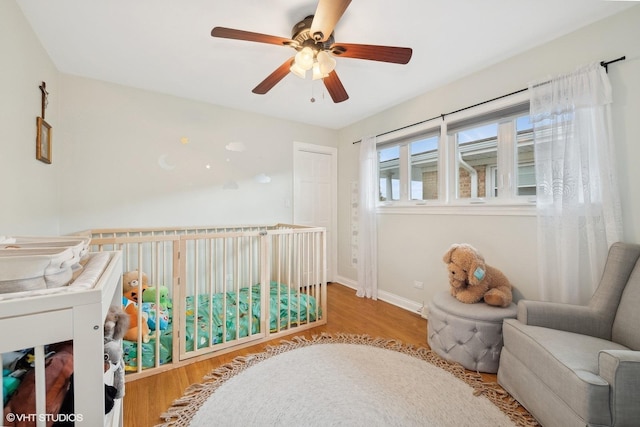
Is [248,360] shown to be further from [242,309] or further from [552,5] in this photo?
[552,5]

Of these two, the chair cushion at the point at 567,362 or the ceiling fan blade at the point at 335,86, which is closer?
the chair cushion at the point at 567,362

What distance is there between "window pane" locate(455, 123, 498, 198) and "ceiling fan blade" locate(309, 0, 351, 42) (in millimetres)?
1719

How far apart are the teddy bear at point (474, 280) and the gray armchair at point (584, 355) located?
0.96ft

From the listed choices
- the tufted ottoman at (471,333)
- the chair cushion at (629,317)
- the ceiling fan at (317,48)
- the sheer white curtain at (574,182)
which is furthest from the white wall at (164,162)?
the chair cushion at (629,317)

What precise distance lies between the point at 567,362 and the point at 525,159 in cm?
157

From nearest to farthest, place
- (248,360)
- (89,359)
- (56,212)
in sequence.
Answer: (89,359), (248,360), (56,212)

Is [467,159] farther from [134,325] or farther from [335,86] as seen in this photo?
[134,325]

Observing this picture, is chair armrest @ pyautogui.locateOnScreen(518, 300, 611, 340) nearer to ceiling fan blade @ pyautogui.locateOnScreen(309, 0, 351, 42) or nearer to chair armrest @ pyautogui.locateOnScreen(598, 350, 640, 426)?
chair armrest @ pyautogui.locateOnScreen(598, 350, 640, 426)

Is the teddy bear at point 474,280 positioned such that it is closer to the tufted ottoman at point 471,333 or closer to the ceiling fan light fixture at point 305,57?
the tufted ottoman at point 471,333

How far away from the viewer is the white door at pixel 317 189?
3689mm

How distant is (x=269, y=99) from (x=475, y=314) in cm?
280

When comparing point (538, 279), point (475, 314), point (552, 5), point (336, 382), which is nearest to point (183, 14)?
point (552, 5)

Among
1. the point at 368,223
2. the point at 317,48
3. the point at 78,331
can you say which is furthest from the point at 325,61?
the point at 368,223

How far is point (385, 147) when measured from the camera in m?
3.30
